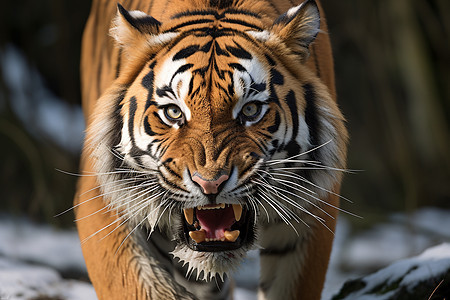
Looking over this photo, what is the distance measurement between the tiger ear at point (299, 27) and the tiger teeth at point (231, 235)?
19.6 inches

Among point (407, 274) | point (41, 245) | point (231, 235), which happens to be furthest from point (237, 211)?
point (41, 245)

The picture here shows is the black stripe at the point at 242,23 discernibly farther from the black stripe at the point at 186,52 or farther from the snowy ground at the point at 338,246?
the snowy ground at the point at 338,246

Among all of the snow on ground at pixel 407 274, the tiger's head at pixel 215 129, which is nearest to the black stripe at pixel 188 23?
the tiger's head at pixel 215 129

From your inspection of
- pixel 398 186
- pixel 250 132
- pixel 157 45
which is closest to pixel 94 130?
pixel 157 45

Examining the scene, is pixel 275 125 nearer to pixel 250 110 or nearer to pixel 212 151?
pixel 250 110

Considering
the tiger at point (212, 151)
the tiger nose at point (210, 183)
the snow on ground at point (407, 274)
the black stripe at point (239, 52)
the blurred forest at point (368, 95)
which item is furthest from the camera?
the blurred forest at point (368, 95)

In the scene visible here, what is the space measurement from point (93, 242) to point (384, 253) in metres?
3.33

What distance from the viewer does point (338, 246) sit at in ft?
16.0

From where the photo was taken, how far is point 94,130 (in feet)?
6.15

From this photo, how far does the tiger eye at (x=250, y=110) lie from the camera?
1644mm

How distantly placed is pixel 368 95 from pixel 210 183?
13.8 ft

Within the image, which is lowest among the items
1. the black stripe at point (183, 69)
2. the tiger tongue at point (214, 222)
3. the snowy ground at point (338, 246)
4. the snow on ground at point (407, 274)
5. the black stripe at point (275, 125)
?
the snowy ground at point (338, 246)

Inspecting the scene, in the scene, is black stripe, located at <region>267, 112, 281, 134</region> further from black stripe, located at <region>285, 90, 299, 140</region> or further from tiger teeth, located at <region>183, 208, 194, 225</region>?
tiger teeth, located at <region>183, 208, 194, 225</region>

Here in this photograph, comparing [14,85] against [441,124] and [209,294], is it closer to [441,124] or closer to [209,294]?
[441,124]
